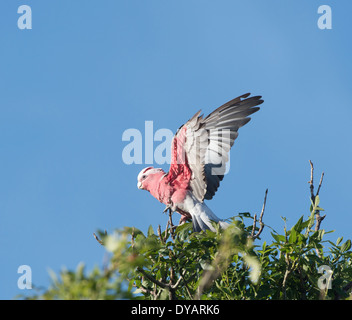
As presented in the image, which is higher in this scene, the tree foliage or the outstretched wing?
the outstretched wing

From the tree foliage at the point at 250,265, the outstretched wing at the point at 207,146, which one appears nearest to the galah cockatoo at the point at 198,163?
the outstretched wing at the point at 207,146

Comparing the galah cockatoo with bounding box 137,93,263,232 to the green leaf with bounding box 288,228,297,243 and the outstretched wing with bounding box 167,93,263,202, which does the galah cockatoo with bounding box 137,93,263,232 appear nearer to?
the outstretched wing with bounding box 167,93,263,202

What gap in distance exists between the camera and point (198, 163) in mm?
5965

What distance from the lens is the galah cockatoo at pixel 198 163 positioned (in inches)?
Result: 230

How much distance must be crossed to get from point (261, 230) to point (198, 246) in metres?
0.49

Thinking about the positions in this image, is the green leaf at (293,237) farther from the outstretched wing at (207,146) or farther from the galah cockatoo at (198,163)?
the outstretched wing at (207,146)

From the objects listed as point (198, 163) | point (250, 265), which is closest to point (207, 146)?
point (198, 163)

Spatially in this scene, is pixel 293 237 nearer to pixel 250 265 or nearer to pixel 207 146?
pixel 250 265

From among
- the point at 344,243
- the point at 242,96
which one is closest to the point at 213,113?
Result: the point at 242,96

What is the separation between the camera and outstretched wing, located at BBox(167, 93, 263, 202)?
19.2 feet

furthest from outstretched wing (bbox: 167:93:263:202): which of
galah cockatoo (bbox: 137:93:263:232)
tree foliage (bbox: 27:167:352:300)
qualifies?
tree foliage (bbox: 27:167:352:300)

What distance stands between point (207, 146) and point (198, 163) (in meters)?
0.21

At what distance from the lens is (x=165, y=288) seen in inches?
163
